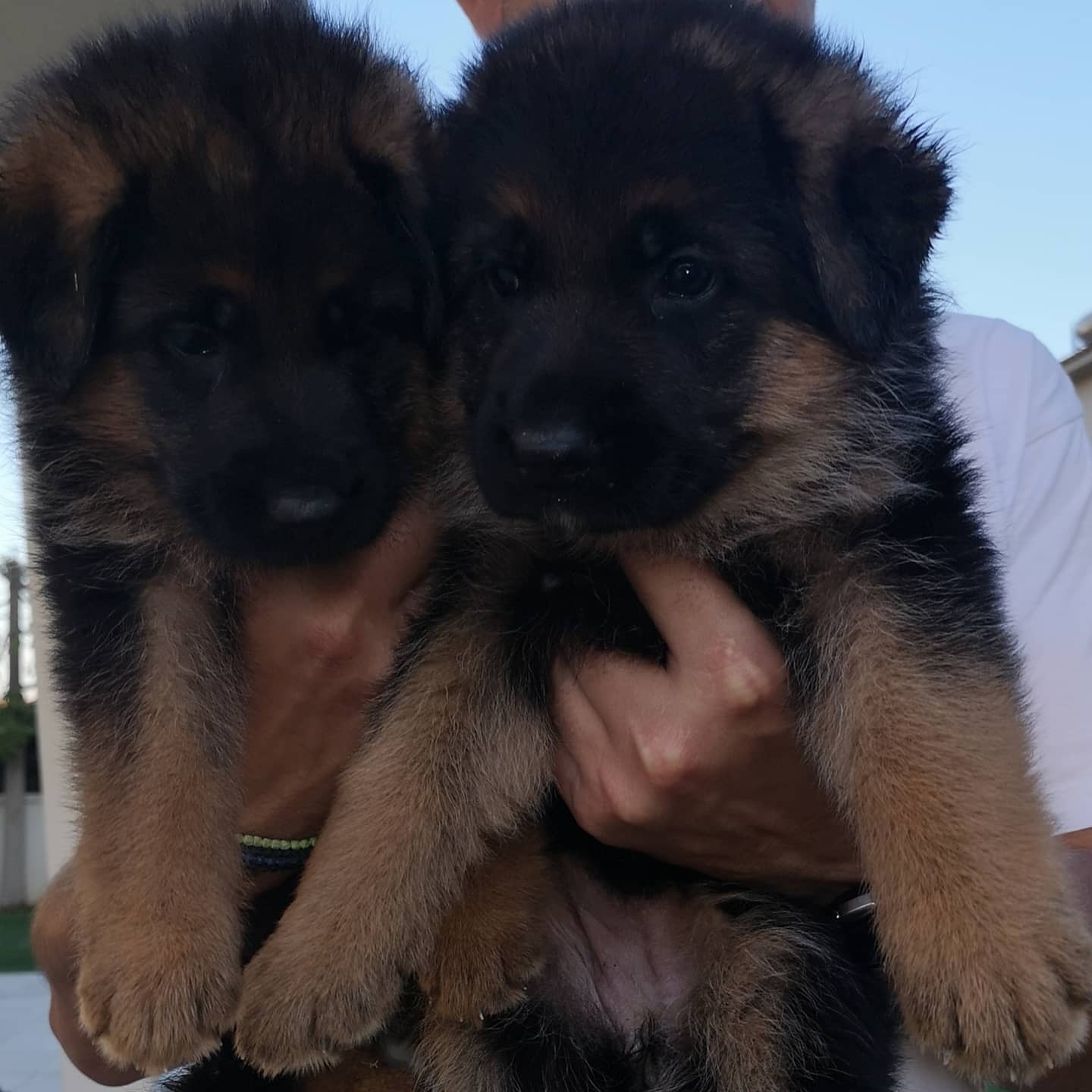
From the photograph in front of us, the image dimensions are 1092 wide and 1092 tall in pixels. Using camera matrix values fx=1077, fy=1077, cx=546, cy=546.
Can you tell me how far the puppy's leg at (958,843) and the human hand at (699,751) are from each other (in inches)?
4.3

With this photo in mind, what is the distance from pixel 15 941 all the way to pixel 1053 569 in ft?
27.1

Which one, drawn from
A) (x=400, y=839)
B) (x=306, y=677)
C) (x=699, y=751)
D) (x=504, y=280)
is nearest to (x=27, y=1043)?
(x=306, y=677)

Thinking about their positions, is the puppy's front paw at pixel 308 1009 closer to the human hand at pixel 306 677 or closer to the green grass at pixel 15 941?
the human hand at pixel 306 677

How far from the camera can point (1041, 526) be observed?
2004 millimetres

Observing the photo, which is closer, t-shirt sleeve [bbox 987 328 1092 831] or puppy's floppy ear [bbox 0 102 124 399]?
puppy's floppy ear [bbox 0 102 124 399]

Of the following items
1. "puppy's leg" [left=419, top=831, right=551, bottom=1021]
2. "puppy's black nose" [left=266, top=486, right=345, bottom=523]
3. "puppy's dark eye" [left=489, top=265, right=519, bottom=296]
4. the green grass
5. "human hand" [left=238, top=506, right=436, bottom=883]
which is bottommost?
the green grass

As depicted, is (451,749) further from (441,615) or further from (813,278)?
(813,278)

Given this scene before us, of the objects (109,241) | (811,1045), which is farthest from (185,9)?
(811,1045)

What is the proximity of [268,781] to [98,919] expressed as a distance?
1.16 feet

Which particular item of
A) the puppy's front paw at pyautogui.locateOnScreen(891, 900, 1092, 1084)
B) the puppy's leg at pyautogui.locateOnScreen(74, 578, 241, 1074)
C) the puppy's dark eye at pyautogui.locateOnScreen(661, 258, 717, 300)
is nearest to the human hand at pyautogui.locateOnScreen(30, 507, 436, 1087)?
the puppy's leg at pyautogui.locateOnScreen(74, 578, 241, 1074)

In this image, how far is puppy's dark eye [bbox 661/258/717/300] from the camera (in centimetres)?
150

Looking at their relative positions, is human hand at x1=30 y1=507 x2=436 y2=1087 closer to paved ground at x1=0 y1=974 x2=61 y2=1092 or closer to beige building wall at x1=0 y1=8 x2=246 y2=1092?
beige building wall at x1=0 y1=8 x2=246 y2=1092

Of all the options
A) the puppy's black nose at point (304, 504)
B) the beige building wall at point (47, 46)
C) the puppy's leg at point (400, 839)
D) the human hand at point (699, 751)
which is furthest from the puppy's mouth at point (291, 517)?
the beige building wall at point (47, 46)

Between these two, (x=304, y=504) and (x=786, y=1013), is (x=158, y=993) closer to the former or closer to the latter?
(x=304, y=504)
